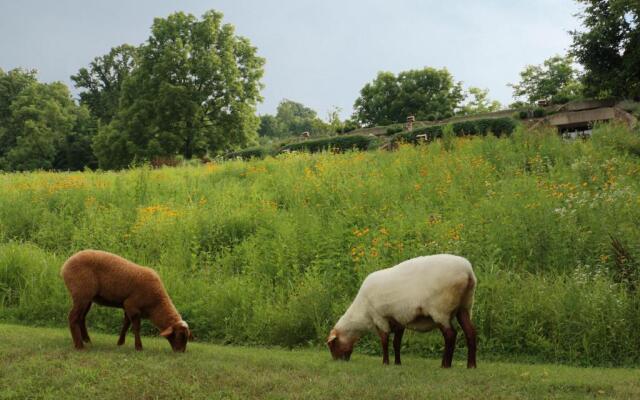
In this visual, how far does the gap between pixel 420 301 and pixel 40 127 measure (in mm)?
62255

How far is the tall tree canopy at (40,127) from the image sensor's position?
59500mm

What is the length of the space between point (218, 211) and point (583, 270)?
9.00 metres

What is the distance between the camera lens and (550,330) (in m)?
9.13

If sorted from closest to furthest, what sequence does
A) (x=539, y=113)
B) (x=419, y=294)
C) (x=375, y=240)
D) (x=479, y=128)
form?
1. (x=419, y=294)
2. (x=375, y=240)
3. (x=479, y=128)
4. (x=539, y=113)

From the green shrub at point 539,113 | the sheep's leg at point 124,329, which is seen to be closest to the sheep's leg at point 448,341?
the sheep's leg at point 124,329

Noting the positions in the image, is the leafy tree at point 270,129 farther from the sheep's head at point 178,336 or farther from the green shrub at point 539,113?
the sheep's head at point 178,336

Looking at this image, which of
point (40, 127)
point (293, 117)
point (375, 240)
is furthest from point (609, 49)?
point (293, 117)

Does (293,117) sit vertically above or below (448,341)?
above

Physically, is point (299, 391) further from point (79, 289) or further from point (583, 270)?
point (583, 270)

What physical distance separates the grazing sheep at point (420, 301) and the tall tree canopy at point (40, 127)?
59023 mm

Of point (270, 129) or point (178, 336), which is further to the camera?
point (270, 129)

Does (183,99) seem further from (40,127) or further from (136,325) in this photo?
(136,325)

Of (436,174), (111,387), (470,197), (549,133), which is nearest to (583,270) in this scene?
(470,197)

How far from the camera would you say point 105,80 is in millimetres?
73250
